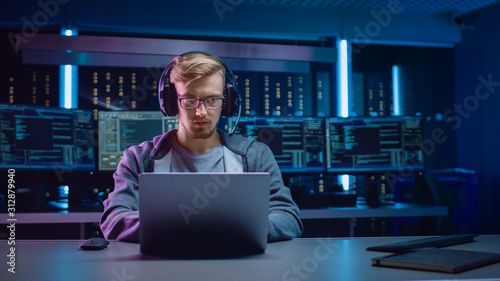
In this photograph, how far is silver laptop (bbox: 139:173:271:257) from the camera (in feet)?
3.04

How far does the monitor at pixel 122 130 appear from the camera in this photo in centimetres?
268

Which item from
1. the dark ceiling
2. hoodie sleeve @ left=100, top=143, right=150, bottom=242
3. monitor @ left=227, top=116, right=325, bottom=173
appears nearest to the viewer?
hoodie sleeve @ left=100, top=143, right=150, bottom=242

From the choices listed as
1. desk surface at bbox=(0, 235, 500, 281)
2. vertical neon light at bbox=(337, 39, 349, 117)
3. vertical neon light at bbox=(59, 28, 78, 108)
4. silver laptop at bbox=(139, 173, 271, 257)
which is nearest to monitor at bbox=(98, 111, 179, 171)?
vertical neon light at bbox=(59, 28, 78, 108)

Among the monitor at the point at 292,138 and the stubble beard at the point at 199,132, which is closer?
the stubble beard at the point at 199,132

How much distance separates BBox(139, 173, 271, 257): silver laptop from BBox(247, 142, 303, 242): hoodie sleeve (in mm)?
260

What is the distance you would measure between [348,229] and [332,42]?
1.61 metres

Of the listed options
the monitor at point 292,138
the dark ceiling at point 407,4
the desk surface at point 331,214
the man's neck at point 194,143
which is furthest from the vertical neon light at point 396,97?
the man's neck at point 194,143

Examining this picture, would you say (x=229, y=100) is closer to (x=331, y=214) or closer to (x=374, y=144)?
(x=331, y=214)

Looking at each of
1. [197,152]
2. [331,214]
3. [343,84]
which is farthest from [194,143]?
[343,84]

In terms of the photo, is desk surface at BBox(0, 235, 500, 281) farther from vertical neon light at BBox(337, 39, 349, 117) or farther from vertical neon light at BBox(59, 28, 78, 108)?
vertical neon light at BBox(337, 39, 349, 117)

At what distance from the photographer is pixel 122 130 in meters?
2.71

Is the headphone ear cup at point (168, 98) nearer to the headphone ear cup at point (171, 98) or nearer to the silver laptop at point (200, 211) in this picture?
the headphone ear cup at point (171, 98)

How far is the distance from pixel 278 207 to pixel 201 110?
1.33 feet

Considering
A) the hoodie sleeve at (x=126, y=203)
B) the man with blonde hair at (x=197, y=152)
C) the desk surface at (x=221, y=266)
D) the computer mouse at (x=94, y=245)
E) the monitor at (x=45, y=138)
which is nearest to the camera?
the desk surface at (x=221, y=266)
